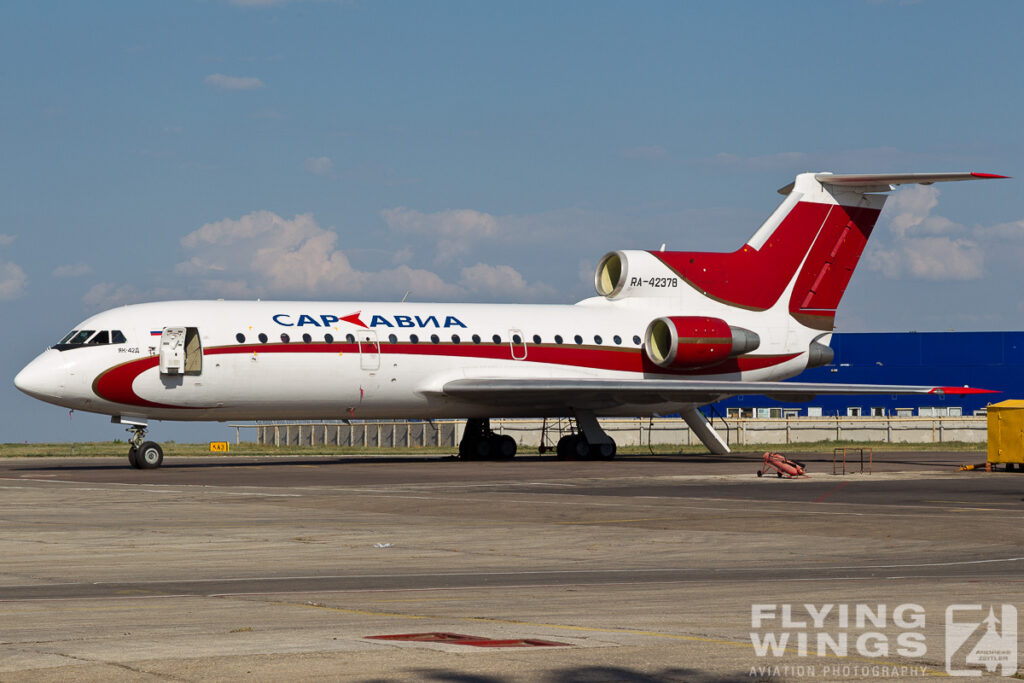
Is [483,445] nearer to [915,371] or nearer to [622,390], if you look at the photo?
[622,390]

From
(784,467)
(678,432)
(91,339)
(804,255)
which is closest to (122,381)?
(91,339)

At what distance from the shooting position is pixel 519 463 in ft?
133

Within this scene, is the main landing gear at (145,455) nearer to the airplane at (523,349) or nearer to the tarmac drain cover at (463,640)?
the airplane at (523,349)

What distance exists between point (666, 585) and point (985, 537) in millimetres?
6595

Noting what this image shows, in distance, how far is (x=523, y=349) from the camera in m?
42.4

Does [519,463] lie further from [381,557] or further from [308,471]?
[381,557]

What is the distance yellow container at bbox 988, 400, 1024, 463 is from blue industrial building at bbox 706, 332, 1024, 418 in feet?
165

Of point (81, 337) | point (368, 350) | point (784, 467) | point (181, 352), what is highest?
point (81, 337)

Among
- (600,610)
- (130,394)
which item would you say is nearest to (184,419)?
(130,394)

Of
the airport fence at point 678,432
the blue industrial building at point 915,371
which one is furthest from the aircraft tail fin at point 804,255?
the blue industrial building at point 915,371

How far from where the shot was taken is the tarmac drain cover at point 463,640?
992 centimetres

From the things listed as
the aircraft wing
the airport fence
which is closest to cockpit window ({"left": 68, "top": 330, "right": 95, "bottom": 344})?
the aircraft wing

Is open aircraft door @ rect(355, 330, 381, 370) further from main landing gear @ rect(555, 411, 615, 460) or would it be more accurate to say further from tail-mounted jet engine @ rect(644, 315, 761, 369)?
tail-mounted jet engine @ rect(644, 315, 761, 369)

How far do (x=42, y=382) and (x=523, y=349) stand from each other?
1424 centimetres
